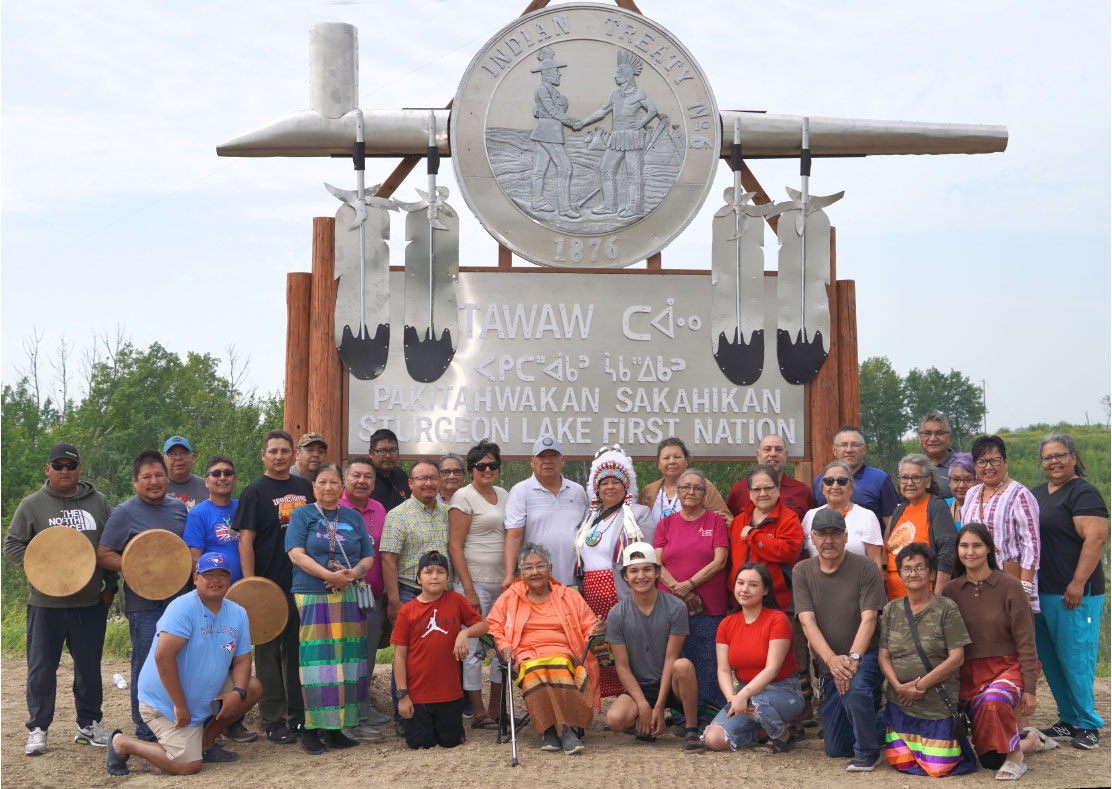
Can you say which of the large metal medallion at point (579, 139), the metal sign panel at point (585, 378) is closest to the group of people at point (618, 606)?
the metal sign panel at point (585, 378)

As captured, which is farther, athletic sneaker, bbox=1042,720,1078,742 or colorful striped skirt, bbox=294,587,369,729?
athletic sneaker, bbox=1042,720,1078,742

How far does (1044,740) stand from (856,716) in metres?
1.22

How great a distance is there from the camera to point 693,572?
6109mm

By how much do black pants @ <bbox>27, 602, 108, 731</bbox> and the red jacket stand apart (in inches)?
138

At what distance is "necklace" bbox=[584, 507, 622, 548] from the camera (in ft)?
20.4

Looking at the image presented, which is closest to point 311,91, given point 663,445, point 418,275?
point 418,275

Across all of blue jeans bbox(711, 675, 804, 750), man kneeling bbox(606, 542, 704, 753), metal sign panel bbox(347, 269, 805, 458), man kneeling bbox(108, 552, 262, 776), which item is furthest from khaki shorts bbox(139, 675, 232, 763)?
blue jeans bbox(711, 675, 804, 750)

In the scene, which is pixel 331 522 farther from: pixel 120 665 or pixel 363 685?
pixel 120 665

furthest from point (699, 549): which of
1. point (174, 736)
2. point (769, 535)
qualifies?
point (174, 736)

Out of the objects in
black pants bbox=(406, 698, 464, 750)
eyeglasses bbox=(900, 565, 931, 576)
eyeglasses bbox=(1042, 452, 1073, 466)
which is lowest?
black pants bbox=(406, 698, 464, 750)

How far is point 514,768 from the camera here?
5.38m

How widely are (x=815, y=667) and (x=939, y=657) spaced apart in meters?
0.76

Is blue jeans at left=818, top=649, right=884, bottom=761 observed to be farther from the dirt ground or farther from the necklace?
the necklace

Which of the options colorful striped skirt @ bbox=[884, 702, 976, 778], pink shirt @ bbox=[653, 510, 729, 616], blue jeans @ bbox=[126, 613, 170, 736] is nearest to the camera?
colorful striped skirt @ bbox=[884, 702, 976, 778]
